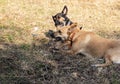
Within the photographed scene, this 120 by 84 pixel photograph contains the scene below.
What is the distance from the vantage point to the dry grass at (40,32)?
6309 millimetres

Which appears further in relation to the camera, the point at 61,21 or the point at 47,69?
the point at 61,21

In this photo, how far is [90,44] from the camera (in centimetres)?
722

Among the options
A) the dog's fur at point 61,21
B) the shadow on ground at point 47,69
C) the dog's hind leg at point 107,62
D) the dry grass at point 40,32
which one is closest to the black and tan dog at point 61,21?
the dog's fur at point 61,21

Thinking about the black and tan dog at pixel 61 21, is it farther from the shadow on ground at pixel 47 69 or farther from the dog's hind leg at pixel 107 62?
the dog's hind leg at pixel 107 62

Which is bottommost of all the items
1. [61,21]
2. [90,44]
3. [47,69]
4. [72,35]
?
[47,69]

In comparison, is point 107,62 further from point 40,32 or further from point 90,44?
point 40,32

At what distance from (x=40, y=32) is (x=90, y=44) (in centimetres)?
164

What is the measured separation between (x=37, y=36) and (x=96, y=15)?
2410mm

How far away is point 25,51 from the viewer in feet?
23.6

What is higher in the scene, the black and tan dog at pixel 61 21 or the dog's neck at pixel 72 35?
the black and tan dog at pixel 61 21

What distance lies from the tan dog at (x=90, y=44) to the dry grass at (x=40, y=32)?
0.33m

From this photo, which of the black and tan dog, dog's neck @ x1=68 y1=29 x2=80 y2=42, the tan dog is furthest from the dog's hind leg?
the black and tan dog

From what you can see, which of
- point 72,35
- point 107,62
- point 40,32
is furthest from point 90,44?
point 40,32

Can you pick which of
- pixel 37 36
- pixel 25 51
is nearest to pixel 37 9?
pixel 37 36
